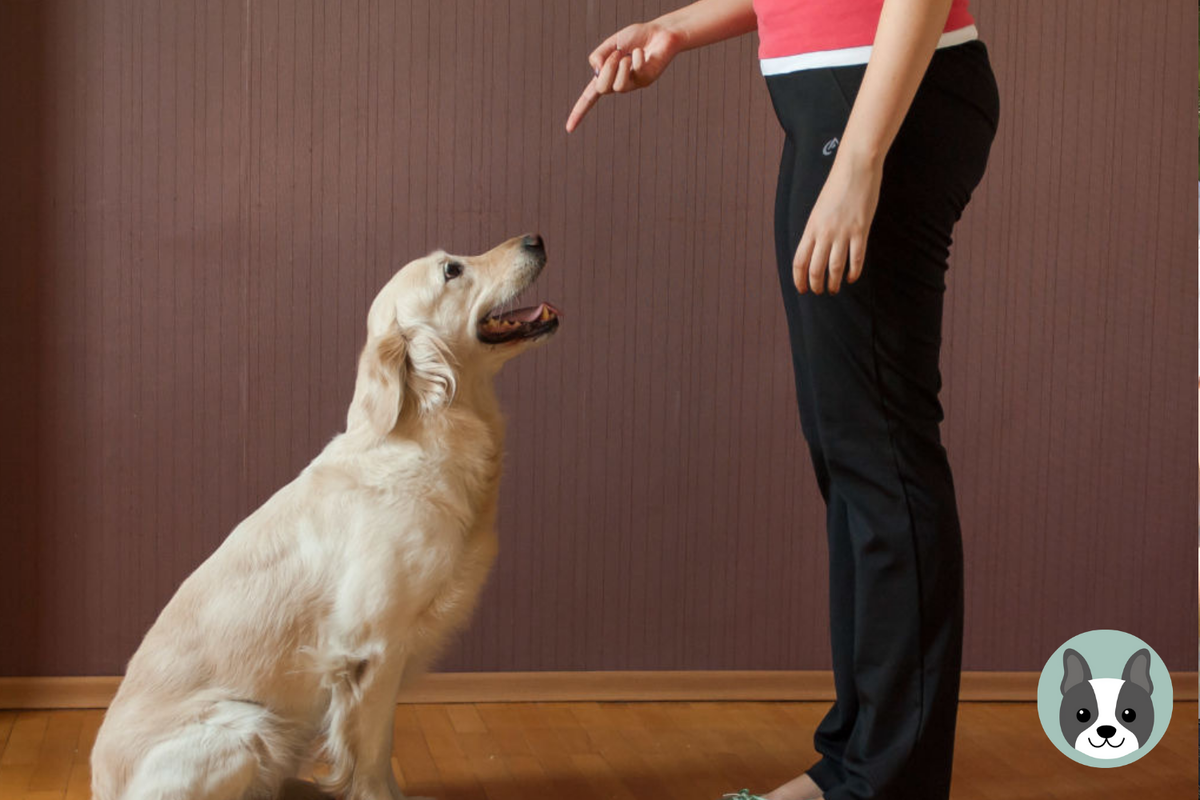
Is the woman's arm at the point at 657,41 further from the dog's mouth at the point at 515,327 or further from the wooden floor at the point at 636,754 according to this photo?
the wooden floor at the point at 636,754

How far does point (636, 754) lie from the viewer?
84.7 inches

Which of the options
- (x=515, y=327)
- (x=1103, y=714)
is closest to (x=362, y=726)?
(x=515, y=327)

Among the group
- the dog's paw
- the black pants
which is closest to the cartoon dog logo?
the black pants

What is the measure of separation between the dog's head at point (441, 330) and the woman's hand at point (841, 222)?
593 mm

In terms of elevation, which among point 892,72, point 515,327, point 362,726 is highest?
point 892,72

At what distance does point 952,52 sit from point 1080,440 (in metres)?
1.48

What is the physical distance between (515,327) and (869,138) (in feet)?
2.34

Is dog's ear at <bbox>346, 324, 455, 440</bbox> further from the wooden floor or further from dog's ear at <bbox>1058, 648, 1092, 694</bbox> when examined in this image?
dog's ear at <bbox>1058, 648, 1092, 694</bbox>

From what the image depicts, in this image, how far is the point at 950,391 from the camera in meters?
2.57

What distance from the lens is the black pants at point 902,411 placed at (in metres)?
1.38

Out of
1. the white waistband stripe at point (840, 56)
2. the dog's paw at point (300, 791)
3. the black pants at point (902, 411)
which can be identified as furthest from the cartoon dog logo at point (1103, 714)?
the dog's paw at point (300, 791)

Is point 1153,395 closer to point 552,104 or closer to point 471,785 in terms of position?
point 552,104

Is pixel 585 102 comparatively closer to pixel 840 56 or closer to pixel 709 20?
pixel 709 20

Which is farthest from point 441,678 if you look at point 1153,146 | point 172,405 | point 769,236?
point 1153,146
